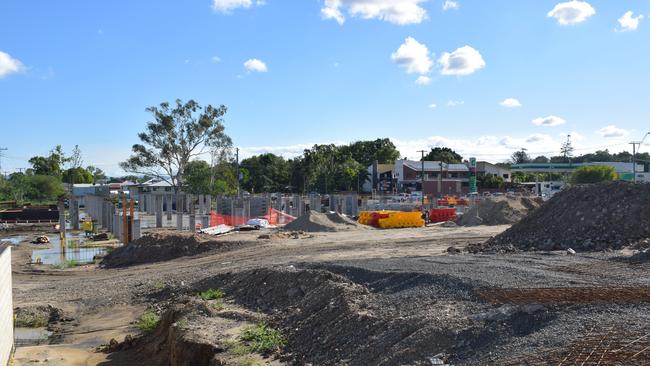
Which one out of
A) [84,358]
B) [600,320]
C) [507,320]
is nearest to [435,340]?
[507,320]

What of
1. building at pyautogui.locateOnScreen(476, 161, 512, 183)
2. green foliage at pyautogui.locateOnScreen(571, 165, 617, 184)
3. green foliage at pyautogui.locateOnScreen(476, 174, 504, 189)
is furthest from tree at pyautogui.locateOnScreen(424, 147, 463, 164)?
green foliage at pyautogui.locateOnScreen(571, 165, 617, 184)

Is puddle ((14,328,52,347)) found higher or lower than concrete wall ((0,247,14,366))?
lower

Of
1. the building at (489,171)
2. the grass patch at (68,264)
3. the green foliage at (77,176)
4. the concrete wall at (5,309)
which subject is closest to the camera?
the concrete wall at (5,309)

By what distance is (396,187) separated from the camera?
91750 mm

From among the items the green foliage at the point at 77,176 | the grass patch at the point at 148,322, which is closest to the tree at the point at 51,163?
the green foliage at the point at 77,176

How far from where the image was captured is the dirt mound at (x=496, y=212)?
36500 millimetres

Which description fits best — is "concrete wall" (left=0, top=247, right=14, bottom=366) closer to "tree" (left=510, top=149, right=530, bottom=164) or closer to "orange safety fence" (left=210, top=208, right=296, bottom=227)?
"orange safety fence" (left=210, top=208, right=296, bottom=227)

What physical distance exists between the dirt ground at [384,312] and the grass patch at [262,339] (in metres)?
0.16

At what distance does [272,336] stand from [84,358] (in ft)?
16.2

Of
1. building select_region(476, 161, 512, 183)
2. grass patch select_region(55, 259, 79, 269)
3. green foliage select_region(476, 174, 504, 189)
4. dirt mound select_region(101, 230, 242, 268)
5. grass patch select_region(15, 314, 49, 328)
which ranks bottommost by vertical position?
grass patch select_region(15, 314, 49, 328)

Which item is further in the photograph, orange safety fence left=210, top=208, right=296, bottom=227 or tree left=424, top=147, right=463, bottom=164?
tree left=424, top=147, right=463, bottom=164

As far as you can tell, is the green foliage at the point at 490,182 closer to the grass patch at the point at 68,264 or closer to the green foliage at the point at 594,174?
the green foliage at the point at 594,174

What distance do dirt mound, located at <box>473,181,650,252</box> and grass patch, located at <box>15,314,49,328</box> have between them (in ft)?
42.8

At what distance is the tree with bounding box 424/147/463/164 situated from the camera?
107 m
